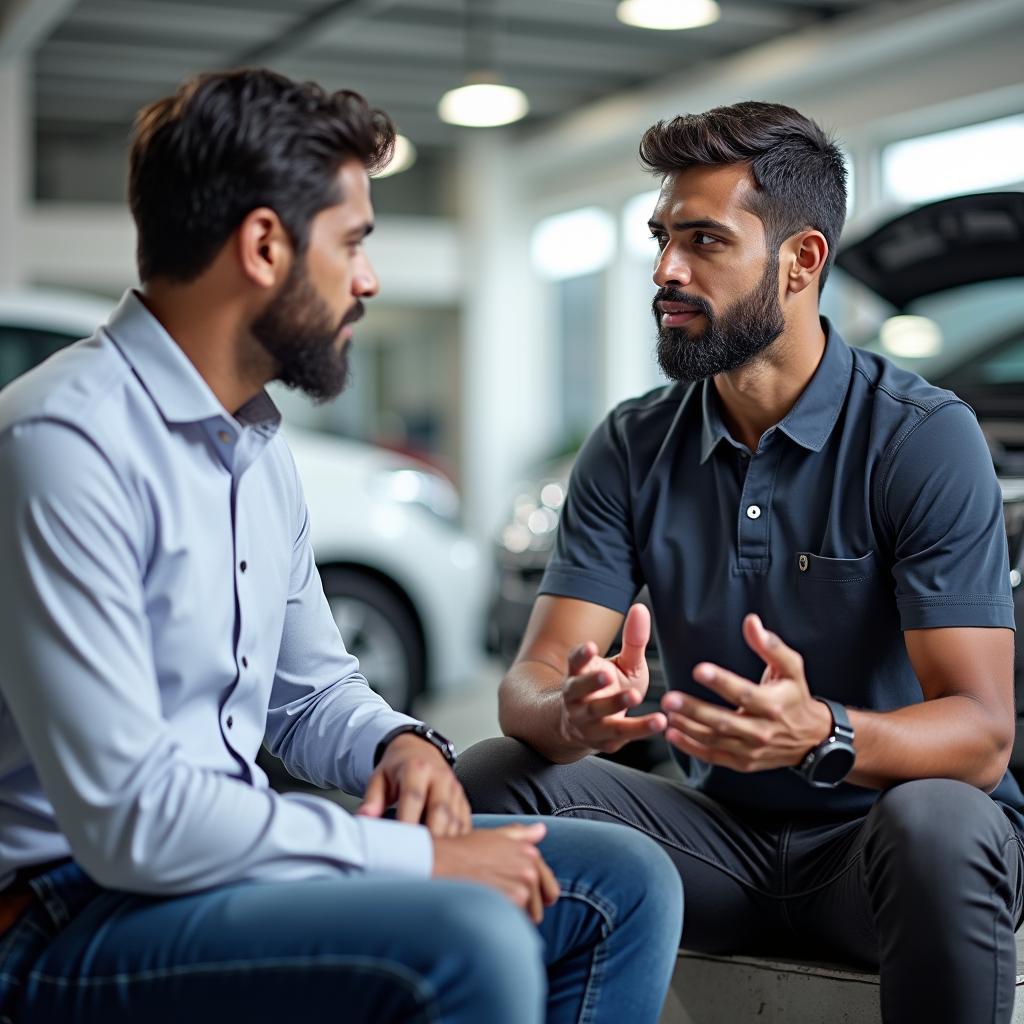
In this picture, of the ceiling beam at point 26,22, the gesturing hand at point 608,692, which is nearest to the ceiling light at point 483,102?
the ceiling beam at point 26,22

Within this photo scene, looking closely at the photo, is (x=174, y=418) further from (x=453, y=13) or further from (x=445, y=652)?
(x=453, y=13)

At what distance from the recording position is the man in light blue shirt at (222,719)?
128 centimetres

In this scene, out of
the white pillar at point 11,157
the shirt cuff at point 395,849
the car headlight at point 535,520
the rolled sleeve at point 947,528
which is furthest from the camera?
the white pillar at point 11,157

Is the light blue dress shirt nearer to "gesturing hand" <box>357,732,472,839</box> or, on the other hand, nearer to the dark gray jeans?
"gesturing hand" <box>357,732,472,839</box>

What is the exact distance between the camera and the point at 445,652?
183 inches

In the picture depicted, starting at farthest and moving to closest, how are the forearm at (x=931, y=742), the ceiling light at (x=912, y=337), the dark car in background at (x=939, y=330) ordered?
the ceiling light at (x=912, y=337) < the dark car in background at (x=939, y=330) < the forearm at (x=931, y=742)

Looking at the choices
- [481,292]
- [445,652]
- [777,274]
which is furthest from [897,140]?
[777,274]

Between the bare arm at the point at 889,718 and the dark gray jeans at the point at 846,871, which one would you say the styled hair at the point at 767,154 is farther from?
the dark gray jeans at the point at 846,871

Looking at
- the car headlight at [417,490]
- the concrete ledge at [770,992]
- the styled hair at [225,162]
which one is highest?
the styled hair at [225,162]

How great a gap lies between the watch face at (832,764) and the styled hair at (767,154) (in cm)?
79

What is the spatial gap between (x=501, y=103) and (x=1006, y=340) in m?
4.96

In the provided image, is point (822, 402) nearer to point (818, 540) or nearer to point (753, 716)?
point (818, 540)

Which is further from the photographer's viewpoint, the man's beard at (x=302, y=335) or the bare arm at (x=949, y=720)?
the bare arm at (x=949, y=720)

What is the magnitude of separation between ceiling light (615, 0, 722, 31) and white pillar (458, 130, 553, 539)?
464 cm
